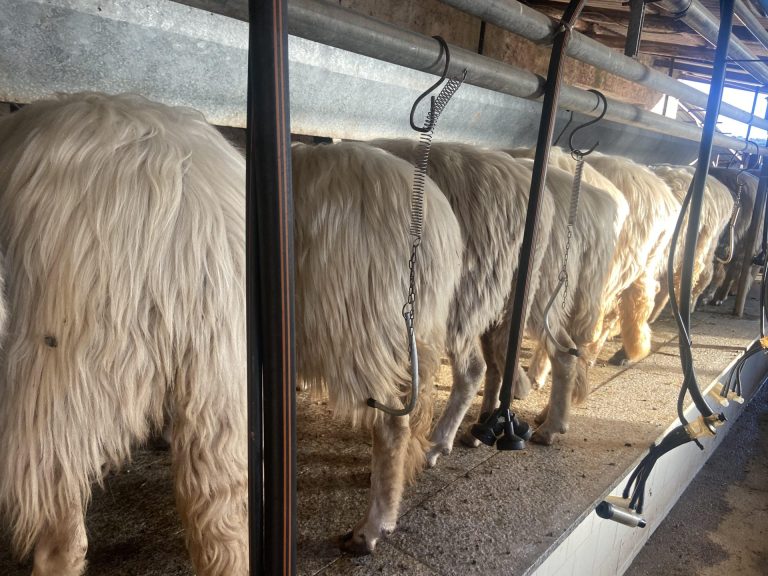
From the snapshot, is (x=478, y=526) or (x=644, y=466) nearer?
(x=644, y=466)

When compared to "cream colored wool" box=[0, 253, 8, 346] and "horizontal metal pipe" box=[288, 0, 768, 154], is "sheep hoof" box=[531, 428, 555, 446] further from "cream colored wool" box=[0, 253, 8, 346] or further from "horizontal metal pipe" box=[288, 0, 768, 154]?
"cream colored wool" box=[0, 253, 8, 346]

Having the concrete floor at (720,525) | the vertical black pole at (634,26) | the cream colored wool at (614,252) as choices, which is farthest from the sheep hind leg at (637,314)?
the vertical black pole at (634,26)

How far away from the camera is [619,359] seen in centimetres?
414

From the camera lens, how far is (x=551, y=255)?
2404mm

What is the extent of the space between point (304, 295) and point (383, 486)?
701 mm

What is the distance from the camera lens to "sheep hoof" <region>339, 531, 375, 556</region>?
1.87 meters

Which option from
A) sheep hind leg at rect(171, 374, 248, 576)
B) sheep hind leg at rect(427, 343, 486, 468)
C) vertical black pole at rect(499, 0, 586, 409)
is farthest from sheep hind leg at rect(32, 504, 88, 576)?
sheep hind leg at rect(427, 343, 486, 468)

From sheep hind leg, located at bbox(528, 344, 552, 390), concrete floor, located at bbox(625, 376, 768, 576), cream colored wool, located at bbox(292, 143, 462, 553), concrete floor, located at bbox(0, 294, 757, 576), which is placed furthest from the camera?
sheep hind leg, located at bbox(528, 344, 552, 390)

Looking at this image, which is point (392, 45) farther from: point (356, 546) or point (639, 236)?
point (639, 236)

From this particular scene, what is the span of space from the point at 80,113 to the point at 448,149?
137cm

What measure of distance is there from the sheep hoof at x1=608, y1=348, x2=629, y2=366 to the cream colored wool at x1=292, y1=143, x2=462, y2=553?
107 inches

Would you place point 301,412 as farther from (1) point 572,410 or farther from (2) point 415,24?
(2) point 415,24

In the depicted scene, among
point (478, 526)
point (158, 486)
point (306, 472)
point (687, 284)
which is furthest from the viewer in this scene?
point (306, 472)

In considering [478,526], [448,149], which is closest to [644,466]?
[478,526]
